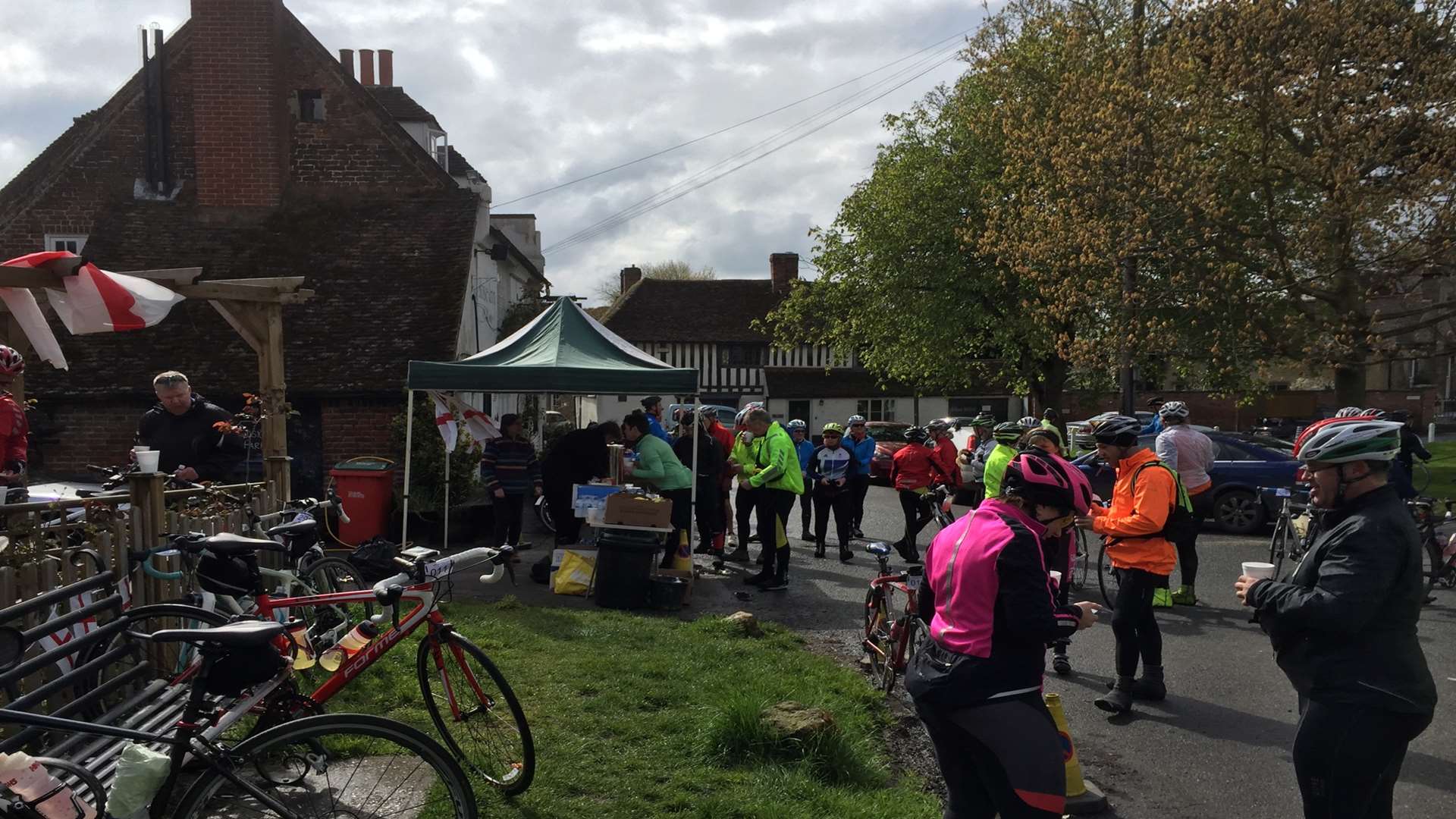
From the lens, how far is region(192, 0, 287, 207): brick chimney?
61.7 feet

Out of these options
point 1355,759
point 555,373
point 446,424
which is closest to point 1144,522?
point 1355,759

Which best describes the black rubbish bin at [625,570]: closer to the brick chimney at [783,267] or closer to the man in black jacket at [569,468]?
the man in black jacket at [569,468]

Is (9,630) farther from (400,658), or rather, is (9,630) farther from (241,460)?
(241,460)

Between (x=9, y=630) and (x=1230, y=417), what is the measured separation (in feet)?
160

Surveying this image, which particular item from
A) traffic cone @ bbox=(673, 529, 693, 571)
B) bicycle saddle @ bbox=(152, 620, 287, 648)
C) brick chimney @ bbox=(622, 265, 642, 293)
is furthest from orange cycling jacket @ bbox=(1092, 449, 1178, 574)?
brick chimney @ bbox=(622, 265, 642, 293)

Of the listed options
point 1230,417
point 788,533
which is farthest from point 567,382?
point 1230,417

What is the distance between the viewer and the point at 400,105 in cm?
2891

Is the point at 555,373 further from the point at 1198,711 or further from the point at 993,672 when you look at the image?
the point at 993,672

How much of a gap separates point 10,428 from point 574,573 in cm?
490

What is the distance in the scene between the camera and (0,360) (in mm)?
6707

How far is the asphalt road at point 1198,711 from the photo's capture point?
5.25 metres

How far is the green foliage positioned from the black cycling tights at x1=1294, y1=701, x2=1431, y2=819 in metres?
12.2

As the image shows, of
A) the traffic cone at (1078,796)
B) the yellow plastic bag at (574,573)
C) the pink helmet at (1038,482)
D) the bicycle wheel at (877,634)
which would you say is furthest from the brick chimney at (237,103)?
the pink helmet at (1038,482)

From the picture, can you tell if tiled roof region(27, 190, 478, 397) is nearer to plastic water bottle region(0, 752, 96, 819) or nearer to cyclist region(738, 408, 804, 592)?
cyclist region(738, 408, 804, 592)
